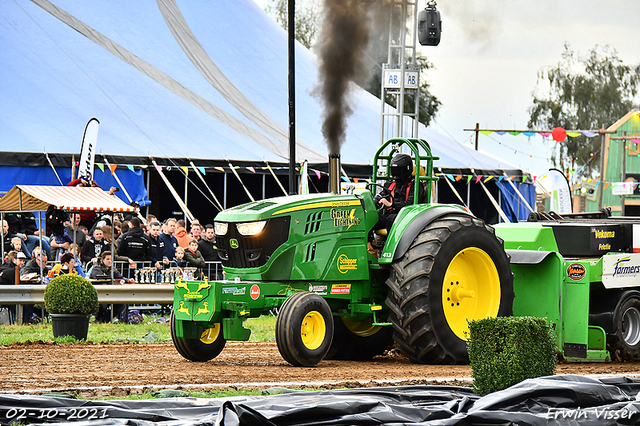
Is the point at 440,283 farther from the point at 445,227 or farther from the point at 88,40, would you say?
the point at 88,40

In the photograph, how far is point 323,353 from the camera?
886 centimetres

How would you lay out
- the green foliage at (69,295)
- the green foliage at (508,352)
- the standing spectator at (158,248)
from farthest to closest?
the standing spectator at (158,248) → the green foliage at (69,295) → the green foliage at (508,352)

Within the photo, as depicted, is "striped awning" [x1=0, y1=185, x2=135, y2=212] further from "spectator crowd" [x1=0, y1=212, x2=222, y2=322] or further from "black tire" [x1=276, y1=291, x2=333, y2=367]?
"black tire" [x1=276, y1=291, x2=333, y2=367]

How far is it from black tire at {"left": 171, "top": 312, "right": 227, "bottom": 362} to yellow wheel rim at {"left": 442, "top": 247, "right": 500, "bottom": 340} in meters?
2.32

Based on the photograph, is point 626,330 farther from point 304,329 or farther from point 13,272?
point 13,272

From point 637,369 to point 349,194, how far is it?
11.0 ft

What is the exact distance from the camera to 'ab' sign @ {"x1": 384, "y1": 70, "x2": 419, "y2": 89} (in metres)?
17.5

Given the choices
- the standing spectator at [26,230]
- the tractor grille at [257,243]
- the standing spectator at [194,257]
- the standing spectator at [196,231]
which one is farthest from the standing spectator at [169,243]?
the tractor grille at [257,243]

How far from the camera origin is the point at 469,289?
9.80 meters

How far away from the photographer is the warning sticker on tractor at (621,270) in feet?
33.0

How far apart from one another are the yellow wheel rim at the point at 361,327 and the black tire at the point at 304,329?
4.32 feet

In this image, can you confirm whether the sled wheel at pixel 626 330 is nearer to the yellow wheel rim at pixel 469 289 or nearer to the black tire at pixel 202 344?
the yellow wheel rim at pixel 469 289

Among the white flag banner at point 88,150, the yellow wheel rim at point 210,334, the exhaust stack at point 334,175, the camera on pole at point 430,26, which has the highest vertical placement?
the camera on pole at point 430,26

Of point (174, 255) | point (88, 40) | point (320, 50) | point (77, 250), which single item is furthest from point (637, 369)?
point (88, 40)
